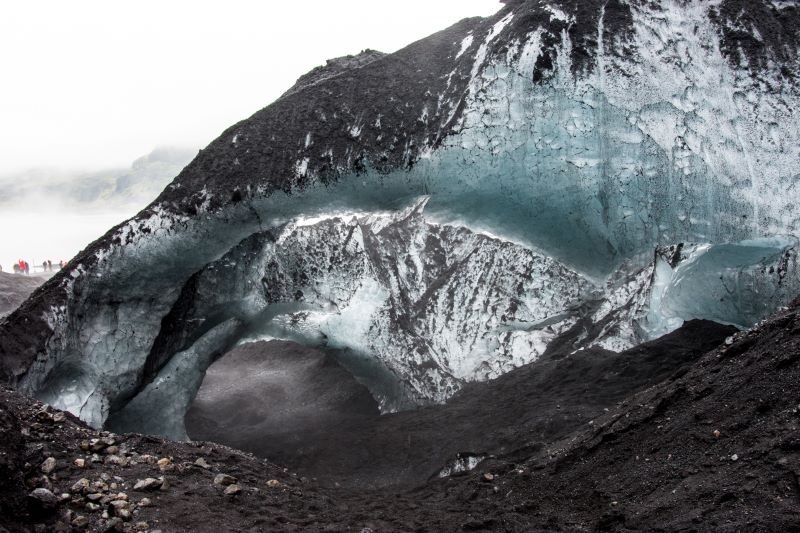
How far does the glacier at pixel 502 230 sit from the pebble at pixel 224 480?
3581mm

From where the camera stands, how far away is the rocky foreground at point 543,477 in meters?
4.36

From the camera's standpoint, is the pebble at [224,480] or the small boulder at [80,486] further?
the pebble at [224,480]

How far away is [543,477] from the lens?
5996 mm

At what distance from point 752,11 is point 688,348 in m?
4.19

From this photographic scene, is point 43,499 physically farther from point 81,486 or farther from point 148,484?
point 148,484

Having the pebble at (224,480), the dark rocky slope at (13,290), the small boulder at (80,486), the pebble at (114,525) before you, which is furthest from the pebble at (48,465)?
the dark rocky slope at (13,290)

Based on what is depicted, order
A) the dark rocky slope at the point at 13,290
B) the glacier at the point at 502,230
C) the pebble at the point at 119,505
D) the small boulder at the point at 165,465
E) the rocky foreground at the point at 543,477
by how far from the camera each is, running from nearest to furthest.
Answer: the rocky foreground at the point at 543,477 < the pebble at the point at 119,505 < the small boulder at the point at 165,465 < the glacier at the point at 502,230 < the dark rocky slope at the point at 13,290

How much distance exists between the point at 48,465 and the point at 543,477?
3983 millimetres

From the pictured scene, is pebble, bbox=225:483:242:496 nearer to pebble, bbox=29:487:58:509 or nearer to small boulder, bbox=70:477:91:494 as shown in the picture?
small boulder, bbox=70:477:91:494

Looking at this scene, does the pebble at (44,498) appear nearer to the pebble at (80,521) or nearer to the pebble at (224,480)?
the pebble at (80,521)

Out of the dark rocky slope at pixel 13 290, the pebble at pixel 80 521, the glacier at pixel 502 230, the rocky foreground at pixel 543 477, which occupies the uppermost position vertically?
the dark rocky slope at pixel 13 290

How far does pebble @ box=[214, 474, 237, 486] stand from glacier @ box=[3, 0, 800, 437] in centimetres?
358

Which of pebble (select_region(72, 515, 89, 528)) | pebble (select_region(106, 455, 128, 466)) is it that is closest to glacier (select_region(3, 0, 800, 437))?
pebble (select_region(106, 455, 128, 466))

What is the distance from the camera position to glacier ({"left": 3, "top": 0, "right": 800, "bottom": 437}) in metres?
8.22
